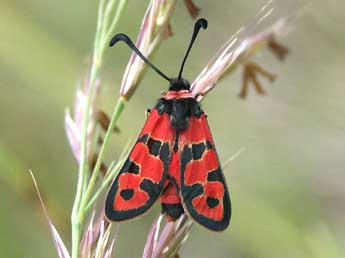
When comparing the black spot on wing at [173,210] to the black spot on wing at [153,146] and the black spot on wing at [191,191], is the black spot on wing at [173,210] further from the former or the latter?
the black spot on wing at [153,146]

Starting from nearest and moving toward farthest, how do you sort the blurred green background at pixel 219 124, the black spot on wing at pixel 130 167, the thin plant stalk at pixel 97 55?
the thin plant stalk at pixel 97 55 → the black spot on wing at pixel 130 167 → the blurred green background at pixel 219 124

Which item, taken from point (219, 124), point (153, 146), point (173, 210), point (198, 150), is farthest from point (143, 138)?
point (219, 124)

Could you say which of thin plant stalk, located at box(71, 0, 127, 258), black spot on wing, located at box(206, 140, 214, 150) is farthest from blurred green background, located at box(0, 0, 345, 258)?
thin plant stalk, located at box(71, 0, 127, 258)

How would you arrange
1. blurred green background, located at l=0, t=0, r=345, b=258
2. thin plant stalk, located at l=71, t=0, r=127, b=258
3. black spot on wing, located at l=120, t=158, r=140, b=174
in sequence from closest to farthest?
thin plant stalk, located at l=71, t=0, r=127, b=258 → black spot on wing, located at l=120, t=158, r=140, b=174 → blurred green background, located at l=0, t=0, r=345, b=258

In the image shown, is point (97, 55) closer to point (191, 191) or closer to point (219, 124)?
point (191, 191)

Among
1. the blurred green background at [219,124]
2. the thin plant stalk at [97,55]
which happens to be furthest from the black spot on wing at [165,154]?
the blurred green background at [219,124]

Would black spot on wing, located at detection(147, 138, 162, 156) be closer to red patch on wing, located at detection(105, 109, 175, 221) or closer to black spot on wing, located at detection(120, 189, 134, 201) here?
red patch on wing, located at detection(105, 109, 175, 221)
